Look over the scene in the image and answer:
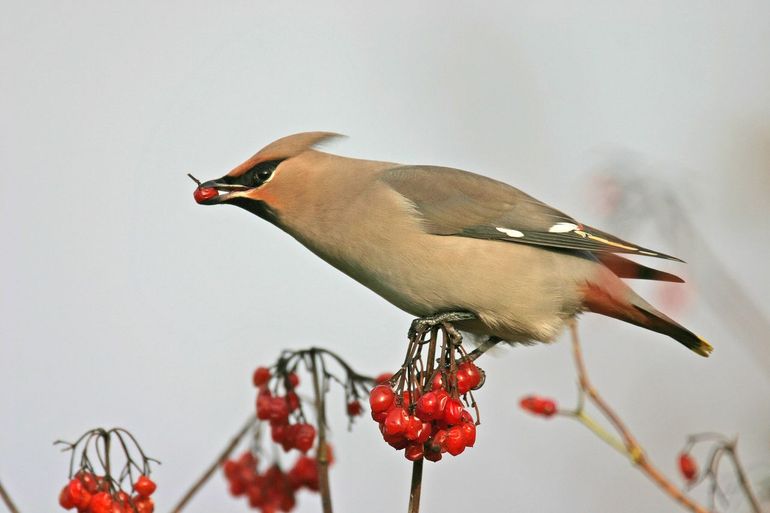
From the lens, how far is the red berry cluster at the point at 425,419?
2.71 m

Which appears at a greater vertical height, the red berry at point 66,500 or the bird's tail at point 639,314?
the bird's tail at point 639,314

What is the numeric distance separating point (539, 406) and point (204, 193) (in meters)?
1.30

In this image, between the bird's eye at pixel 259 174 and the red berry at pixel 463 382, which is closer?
the red berry at pixel 463 382

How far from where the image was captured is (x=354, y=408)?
11.1ft

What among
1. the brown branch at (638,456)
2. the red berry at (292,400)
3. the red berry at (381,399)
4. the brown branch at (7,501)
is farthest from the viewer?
the red berry at (292,400)

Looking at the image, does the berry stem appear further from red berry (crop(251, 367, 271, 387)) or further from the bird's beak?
the bird's beak

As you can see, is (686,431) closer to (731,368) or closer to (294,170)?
(731,368)

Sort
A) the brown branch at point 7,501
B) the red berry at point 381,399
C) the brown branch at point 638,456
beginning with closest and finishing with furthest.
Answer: the brown branch at point 7,501 < the red berry at point 381,399 < the brown branch at point 638,456

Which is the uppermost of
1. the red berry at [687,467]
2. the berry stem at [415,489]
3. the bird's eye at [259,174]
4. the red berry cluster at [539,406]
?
the bird's eye at [259,174]

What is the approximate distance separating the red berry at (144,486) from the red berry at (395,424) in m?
0.70

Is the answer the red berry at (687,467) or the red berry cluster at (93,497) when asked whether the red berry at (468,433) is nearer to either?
the red berry cluster at (93,497)

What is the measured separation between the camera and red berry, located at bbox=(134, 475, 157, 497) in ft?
9.89

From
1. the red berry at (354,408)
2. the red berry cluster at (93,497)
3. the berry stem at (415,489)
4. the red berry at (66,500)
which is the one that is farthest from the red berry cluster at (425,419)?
the red berry at (66,500)

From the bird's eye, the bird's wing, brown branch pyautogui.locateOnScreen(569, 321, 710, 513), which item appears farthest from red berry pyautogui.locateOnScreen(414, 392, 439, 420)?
the bird's eye
